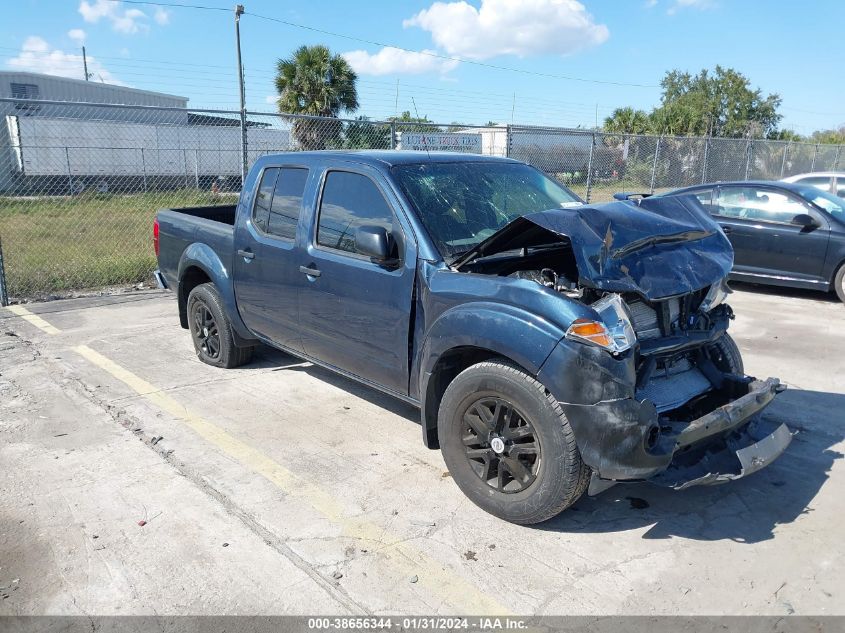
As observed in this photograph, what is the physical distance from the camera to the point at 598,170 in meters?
17.2

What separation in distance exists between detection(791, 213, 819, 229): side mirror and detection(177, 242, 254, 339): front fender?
7101mm

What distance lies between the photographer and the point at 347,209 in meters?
4.44

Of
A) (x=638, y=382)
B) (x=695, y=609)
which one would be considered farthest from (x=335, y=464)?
(x=695, y=609)

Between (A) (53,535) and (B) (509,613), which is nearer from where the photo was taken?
(B) (509,613)

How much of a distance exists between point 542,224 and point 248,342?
11.0ft

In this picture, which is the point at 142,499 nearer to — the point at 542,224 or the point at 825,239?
the point at 542,224

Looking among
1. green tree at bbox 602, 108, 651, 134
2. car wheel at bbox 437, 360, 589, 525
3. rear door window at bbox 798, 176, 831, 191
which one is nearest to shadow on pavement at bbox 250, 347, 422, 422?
car wheel at bbox 437, 360, 589, 525

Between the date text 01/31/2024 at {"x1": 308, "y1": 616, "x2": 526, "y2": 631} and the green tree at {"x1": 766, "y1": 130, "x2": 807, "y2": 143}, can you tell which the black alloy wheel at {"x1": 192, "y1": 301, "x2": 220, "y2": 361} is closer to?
the date text 01/31/2024 at {"x1": 308, "y1": 616, "x2": 526, "y2": 631}

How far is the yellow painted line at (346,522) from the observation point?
9.93 feet

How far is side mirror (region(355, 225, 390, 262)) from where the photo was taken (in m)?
3.79

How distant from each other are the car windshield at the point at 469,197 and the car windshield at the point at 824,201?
561 centimetres

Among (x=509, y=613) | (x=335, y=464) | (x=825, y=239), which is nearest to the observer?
(x=509, y=613)

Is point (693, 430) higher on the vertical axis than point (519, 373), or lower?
lower

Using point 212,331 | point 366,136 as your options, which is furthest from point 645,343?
point 366,136
